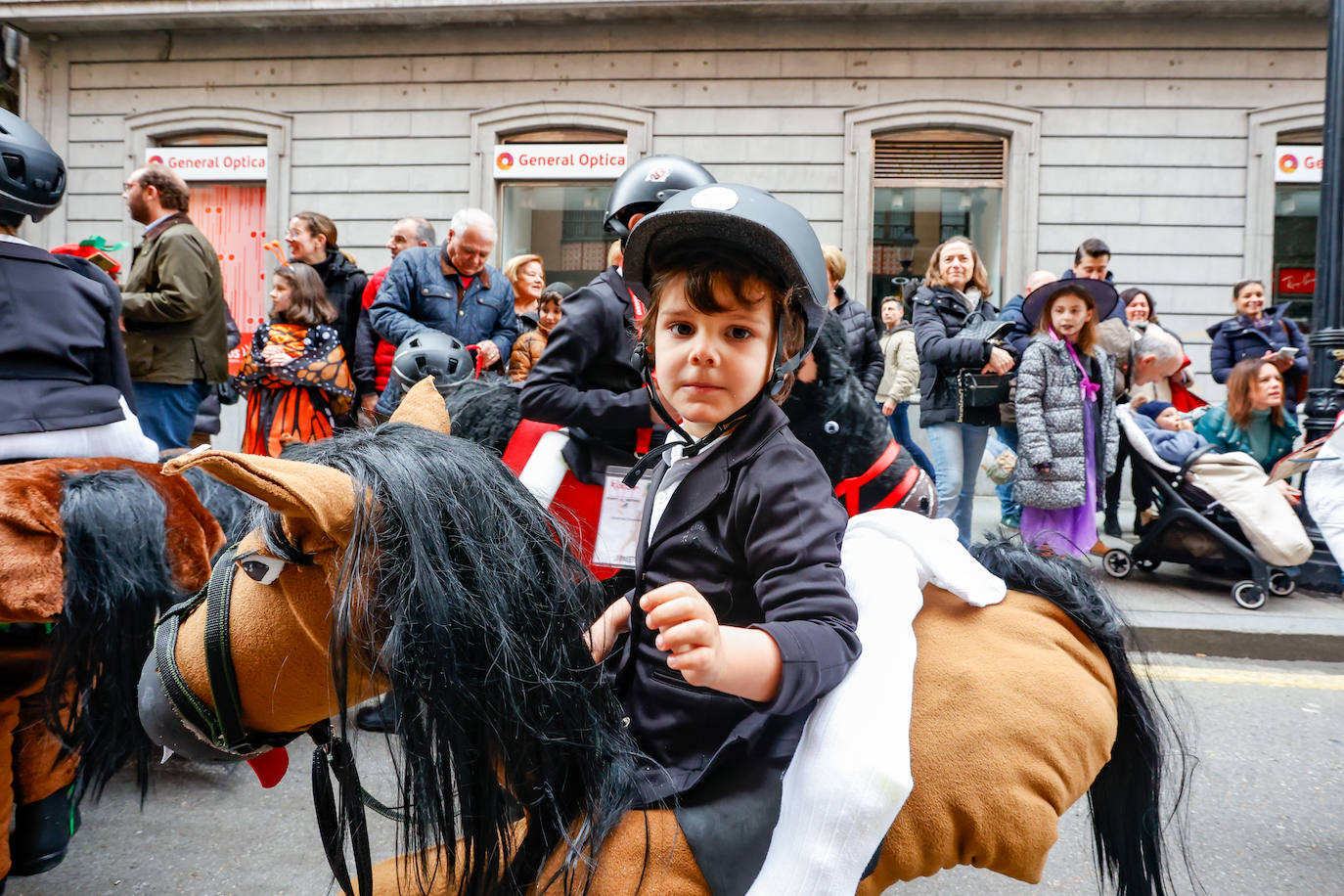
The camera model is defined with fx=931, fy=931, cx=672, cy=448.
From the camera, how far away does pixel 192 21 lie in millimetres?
11414

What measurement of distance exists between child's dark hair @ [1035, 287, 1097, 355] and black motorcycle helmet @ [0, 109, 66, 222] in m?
5.16

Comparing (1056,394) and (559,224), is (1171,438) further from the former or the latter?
(559,224)

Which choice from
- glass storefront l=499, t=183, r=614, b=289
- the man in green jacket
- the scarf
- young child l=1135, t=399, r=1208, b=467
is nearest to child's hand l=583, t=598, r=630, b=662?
the man in green jacket

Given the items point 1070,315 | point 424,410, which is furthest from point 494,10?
point 424,410

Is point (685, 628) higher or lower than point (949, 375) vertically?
lower

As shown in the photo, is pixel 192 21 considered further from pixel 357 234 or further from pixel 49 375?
pixel 49 375

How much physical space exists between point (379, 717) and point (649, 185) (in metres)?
1.90

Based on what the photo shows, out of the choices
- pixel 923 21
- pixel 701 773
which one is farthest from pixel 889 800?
pixel 923 21

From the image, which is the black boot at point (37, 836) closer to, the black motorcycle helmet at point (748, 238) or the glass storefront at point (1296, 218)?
the black motorcycle helmet at point (748, 238)

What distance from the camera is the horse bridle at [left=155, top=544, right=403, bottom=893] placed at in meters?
1.15

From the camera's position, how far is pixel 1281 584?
6.03 meters

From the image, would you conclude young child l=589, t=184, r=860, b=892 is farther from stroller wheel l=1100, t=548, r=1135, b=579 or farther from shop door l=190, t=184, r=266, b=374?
shop door l=190, t=184, r=266, b=374

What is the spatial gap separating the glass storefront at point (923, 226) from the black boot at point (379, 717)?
10.3m

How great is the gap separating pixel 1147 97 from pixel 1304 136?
6.08 feet
